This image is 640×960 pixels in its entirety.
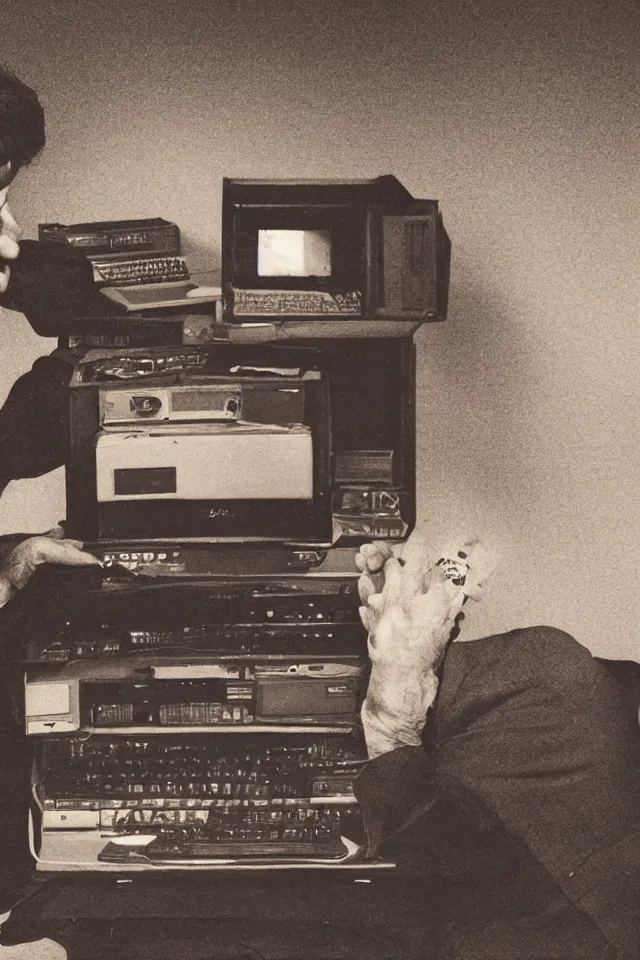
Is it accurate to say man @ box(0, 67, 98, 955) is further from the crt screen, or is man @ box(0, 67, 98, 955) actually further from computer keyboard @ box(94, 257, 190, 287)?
the crt screen

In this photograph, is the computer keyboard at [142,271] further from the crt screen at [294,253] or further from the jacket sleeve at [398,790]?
the jacket sleeve at [398,790]

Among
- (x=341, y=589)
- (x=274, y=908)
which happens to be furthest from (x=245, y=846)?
(x=341, y=589)

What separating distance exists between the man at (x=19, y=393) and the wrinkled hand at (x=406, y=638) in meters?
0.57

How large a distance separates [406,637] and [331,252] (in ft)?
2.41

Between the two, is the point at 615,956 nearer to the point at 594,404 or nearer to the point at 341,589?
the point at 341,589

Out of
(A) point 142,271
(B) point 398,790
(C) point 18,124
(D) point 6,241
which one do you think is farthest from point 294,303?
(B) point 398,790

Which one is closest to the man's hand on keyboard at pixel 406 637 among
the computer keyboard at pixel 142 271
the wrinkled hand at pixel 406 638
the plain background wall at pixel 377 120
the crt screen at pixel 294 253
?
the wrinkled hand at pixel 406 638

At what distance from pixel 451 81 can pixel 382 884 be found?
1.77m

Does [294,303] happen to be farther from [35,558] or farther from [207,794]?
[207,794]

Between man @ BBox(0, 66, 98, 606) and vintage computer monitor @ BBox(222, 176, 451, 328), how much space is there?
39cm

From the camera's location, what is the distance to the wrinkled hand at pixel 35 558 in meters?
1.58

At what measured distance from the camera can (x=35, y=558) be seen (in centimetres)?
162

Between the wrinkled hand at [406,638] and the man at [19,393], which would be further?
the man at [19,393]

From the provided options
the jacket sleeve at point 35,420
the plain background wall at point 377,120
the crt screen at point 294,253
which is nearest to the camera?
the crt screen at point 294,253
